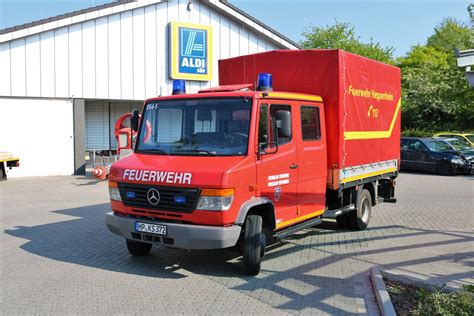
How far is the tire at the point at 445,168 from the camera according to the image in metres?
20.7

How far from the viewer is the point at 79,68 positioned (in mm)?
19031

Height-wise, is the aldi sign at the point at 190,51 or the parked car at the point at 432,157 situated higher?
the aldi sign at the point at 190,51

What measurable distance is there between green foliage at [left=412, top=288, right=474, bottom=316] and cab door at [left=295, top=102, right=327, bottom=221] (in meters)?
2.65

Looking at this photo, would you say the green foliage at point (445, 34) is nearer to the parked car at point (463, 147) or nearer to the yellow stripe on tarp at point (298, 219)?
the parked car at point (463, 147)

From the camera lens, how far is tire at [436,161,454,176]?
20.7 metres

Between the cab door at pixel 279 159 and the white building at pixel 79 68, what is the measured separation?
13.8m

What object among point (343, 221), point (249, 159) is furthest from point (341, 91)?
point (343, 221)

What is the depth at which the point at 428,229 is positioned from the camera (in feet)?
31.8

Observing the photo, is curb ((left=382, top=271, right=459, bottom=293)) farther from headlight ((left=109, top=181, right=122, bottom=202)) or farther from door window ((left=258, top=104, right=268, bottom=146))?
headlight ((left=109, top=181, right=122, bottom=202))

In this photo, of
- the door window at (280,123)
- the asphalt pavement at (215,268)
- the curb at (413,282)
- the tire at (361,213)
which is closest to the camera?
the asphalt pavement at (215,268)

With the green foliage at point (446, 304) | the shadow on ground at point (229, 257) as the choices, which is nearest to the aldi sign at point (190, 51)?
the shadow on ground at point (229, 257)

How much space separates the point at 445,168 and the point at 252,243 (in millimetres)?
16877

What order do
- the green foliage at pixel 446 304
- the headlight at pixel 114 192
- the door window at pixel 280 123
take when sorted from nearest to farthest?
the green foliage at pixel 446 304 → the door window at pixel 280 123 → the headlight at pixel 114 192

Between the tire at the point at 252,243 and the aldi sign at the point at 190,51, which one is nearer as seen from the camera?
the tire at the point at 252,243
